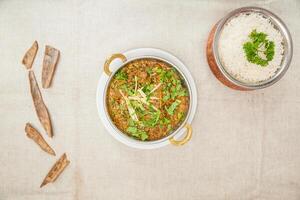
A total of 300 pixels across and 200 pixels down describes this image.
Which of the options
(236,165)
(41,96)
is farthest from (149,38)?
(236,165)

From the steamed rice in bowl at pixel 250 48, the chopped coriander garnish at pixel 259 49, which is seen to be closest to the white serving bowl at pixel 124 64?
the steamed rice in bowl at pixel 250 48

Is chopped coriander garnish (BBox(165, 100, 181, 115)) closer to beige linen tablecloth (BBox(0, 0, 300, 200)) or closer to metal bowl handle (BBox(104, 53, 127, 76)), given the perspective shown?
beige linen tablecloth (BBox(0, 0, 300, 200))

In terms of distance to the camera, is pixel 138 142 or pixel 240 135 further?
pixel 240 135

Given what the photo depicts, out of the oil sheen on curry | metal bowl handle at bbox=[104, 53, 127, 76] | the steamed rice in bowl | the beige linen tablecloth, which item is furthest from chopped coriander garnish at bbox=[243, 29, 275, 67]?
metal bowl handle at bbox=[104, 53, 127, 76]

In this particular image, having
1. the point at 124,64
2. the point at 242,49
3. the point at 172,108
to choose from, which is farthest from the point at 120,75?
the point at 242,49

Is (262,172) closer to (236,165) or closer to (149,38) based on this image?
(236,165)

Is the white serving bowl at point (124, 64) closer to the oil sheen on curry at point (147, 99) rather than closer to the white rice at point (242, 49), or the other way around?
the oil sheen on curry at point (147, 99)
